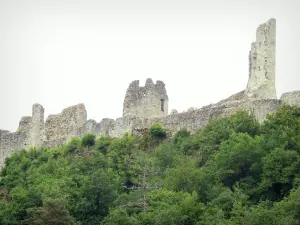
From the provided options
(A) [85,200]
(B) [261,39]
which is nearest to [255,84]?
(B) [261,39]

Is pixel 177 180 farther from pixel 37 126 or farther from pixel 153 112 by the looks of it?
pixel 37 126

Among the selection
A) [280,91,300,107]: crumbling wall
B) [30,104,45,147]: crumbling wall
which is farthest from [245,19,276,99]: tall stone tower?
[30,104,45,147]: crumbling wall

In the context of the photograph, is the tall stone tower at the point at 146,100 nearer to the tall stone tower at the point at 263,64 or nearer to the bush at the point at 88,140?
the bush at the point at 88,140

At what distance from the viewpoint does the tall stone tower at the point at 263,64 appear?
40562mm

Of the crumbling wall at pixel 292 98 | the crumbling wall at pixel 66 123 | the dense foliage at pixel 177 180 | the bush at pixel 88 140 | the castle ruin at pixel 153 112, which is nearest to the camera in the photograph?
the dense foliage at pixel 177 180

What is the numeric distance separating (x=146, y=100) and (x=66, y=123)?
15.4ft

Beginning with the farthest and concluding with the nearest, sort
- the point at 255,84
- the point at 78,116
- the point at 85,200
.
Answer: the point at 78,116, the point at 255,84, the point at 85,200

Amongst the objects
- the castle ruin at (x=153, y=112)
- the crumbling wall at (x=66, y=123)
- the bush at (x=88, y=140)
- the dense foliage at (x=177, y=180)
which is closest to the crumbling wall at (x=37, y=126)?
the castle ruin at (x=153, y=112)

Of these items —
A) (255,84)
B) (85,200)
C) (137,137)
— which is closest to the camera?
(85,200)

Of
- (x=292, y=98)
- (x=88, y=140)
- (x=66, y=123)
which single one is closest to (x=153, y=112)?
(x=88, y=140)

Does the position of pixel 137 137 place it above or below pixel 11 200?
above

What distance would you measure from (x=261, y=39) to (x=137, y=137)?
6.80m

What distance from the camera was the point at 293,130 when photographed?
A: 36562mm

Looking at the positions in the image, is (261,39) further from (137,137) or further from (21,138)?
(21,138)
